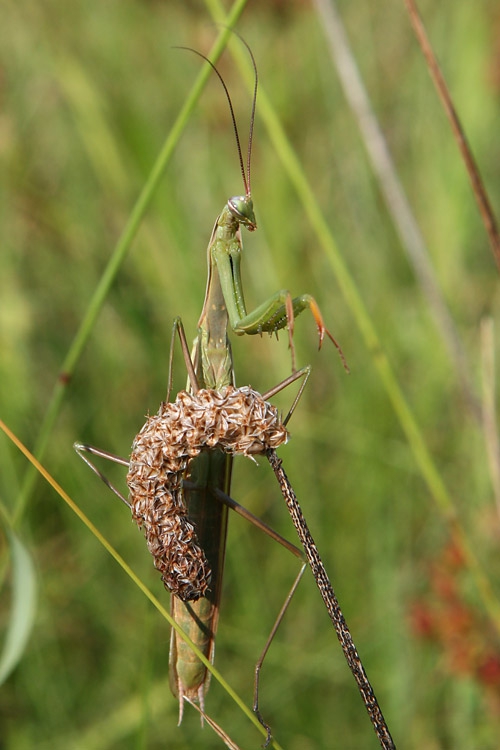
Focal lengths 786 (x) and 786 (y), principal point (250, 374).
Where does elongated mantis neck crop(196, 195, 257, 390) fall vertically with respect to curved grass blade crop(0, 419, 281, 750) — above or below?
above

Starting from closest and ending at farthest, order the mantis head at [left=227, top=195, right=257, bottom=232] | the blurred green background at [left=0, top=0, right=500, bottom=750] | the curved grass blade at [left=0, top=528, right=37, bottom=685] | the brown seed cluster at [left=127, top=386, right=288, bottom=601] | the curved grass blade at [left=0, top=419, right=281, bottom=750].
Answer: the curved grass blade at [left=0, top=419, right=281, bottom=750] → the brown seed cluster at [left=127, top=386, right=288, bottom=601] → the curved grass blade at [left=0, top=528, right=37, bottom=685] → the mantis head at [left=227, top=195, right=257, bottom=232] → the blurred green background at [left=0, top=0, right=500, bottom=750]

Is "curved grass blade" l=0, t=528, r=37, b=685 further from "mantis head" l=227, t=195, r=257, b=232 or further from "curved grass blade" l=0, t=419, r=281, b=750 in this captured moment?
"mantis head" l=227, t=195, r=257, b=232

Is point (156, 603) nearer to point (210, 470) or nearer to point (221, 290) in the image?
point (210, 470)

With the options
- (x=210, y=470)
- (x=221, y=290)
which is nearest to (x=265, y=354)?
(x=221, y=290)

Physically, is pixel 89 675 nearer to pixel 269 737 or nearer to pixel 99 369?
pixel 99 369

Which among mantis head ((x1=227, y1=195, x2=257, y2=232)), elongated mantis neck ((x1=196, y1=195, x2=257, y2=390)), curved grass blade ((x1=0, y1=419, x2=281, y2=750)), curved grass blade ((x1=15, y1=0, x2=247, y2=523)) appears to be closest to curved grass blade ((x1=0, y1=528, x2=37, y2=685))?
curved grass blade ((x1=0, y1=419, x2=281, y2=750))

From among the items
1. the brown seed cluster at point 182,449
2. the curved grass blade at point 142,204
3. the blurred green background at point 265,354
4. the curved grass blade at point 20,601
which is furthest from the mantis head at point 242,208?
the blurred green background at point 265,354
